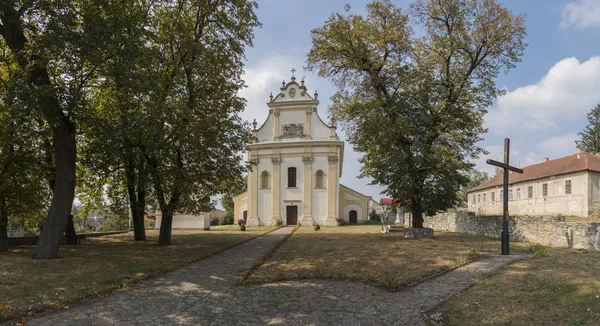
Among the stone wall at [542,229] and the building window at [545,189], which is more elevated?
the building window at [545,189]

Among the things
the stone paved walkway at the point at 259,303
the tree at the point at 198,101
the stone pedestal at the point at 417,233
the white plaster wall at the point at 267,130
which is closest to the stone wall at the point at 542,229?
the stone pedestal at the point at 417,233

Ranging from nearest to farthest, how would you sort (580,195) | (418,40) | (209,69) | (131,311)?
(131,311)
(209,69)
(418,40)
(580,195)

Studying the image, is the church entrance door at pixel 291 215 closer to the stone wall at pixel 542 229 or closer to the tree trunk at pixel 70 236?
the stone wall at pixel 542 229

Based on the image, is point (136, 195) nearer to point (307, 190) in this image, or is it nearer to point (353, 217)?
point (307, 190)

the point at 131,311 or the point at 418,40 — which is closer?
the point at 131,311

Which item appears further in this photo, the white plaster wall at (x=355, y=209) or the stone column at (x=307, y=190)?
the white plaster wall at (x=355, y=209)

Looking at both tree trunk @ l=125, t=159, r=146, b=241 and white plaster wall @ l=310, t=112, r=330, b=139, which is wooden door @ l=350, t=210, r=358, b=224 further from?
tree trunk @ l=125, t=159, r=146, b=241

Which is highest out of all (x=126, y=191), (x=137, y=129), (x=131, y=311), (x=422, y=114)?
(x=422, y=114)

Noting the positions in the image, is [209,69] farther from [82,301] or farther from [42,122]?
[82,301]

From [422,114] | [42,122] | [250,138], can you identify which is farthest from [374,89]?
[42,122]

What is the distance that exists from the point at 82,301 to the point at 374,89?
17.0 m

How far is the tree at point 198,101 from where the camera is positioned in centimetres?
1579

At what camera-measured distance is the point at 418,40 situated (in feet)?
67.9

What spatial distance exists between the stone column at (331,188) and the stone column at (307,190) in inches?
78.0
